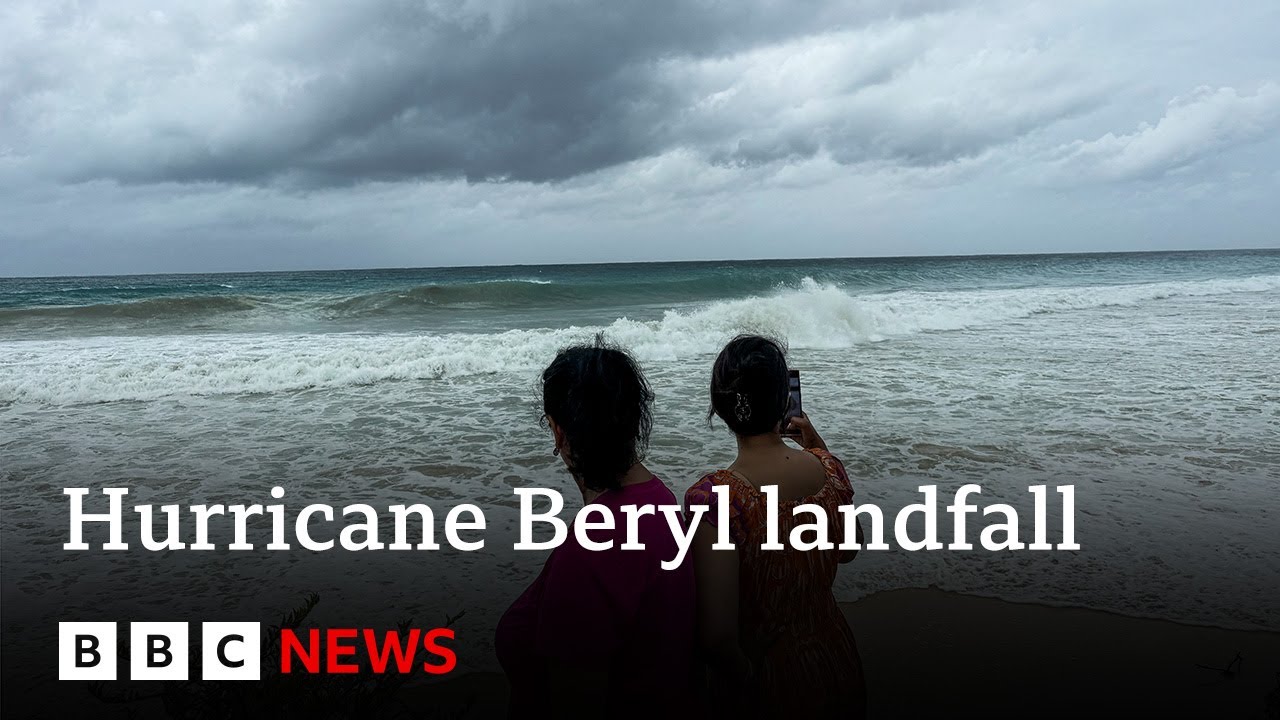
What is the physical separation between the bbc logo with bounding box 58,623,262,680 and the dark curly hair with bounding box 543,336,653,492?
2000 mm

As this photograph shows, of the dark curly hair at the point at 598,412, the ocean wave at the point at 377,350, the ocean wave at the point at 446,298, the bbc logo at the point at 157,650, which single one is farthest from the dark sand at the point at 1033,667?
the ocean wave at the point at 446,298

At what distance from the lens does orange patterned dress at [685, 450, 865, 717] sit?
6.26 feet

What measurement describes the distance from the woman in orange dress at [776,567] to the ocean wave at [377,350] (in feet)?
28.1

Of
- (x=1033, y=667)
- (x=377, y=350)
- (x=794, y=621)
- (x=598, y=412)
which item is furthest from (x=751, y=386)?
(x=377, y=350)

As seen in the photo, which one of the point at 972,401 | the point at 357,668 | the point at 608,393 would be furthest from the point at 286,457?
the point at 972,401

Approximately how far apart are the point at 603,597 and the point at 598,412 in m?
0.41

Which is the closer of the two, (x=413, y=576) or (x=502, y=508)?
(x=413, y=576)

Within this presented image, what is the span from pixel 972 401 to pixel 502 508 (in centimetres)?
600

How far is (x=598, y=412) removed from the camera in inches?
68.0

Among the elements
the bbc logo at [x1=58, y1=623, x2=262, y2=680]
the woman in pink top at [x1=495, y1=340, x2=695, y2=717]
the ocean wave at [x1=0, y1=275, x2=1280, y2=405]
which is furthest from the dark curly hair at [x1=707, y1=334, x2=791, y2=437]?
the ocean wave at [x1=0, y1=275, x2=1280, y2=405]

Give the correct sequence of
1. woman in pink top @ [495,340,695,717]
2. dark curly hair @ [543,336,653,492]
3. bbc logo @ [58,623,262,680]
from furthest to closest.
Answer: bbc logo @ [58,623,262,680] → dark curly hair @ [543,336,653,492] → woman in pink top @ [495,340,695,717]

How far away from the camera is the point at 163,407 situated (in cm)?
947

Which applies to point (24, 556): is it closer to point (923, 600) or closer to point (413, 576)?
point (413, 576)

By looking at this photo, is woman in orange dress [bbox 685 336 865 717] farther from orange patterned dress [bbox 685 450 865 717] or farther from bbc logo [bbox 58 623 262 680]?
bbc logo [bbox 58 623 262 680]
